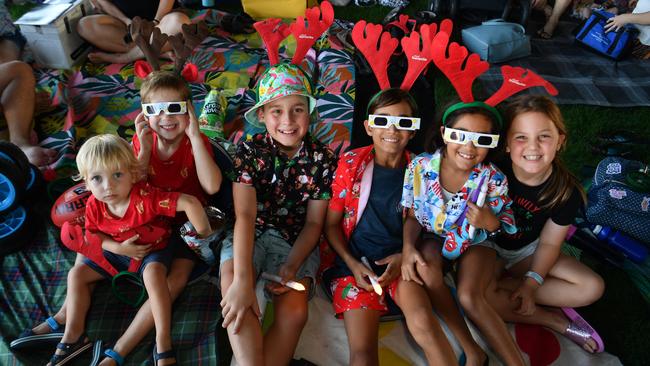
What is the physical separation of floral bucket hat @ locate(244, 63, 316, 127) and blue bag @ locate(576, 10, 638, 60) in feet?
9.83

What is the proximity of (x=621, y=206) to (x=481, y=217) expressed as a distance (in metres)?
0.95

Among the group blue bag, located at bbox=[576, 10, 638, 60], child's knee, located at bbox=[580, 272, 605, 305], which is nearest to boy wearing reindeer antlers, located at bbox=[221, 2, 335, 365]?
child's knee, located at bbox=[580, 272, 605, 305]

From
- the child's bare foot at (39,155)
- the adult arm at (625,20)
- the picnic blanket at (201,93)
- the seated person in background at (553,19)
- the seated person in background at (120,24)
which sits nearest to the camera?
the child's bare foot at (39,155)

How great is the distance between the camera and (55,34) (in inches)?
121

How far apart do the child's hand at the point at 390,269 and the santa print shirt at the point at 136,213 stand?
31.3 inches

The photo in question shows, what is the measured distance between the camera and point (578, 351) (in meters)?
1.81

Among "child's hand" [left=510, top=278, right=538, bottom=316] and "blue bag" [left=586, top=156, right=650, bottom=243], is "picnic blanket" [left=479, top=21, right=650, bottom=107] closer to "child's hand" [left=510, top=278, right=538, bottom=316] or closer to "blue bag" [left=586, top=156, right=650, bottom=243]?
"blue bag" [left=586, top=156, right=650, bottom=243]

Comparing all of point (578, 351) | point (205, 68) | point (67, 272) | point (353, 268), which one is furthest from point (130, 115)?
point (578, 351)

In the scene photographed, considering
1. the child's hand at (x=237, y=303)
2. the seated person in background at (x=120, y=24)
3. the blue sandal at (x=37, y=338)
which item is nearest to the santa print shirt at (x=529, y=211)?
the child's hand at (x=237, y=303)

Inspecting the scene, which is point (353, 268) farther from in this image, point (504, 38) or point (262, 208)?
point (504, 38)

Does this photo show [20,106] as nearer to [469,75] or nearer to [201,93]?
[201,93]

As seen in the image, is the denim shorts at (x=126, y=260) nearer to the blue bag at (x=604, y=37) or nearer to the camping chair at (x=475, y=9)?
the camping chair at (x=475, y=9)

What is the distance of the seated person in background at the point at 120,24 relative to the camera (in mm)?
3248

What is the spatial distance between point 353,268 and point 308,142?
1.70 feet
